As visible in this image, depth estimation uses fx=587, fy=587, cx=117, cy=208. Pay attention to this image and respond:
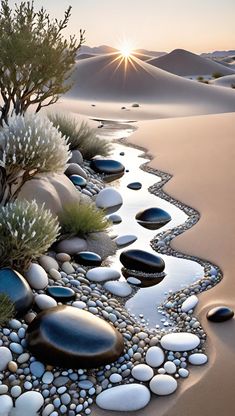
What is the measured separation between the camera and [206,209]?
816 cm

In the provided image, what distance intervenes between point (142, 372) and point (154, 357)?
0.71ft

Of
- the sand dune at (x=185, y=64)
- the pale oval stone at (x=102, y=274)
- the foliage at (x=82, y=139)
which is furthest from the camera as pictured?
the sand dune at (x=185, y=64)

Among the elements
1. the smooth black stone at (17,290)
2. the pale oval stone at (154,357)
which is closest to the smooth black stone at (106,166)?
the smooth black stone at (17,290)

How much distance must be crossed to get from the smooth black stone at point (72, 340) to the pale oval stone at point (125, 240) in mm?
2362

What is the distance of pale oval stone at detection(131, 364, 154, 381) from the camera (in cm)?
430

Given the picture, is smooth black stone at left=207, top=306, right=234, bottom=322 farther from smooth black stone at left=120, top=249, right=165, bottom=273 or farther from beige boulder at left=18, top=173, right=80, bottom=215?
beige boulder at left=18, top=173, right=80, bottom=215

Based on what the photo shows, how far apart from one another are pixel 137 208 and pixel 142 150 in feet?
16.3

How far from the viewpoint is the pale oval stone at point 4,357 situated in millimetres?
4291

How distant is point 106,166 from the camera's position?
408 inches

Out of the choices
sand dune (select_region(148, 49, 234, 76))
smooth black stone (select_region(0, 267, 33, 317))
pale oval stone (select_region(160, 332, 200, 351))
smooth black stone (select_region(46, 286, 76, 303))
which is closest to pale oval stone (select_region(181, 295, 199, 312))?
pale oval stone (select_region(160, 332, 200, 351))

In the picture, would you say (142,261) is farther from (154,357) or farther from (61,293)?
(154,357)

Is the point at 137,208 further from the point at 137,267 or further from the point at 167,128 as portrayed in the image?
the point at 167,128

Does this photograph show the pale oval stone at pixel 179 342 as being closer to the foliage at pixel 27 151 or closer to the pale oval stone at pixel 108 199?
the foliage at pixel 27 151

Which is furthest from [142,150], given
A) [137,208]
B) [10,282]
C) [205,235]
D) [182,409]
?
[182,409]
